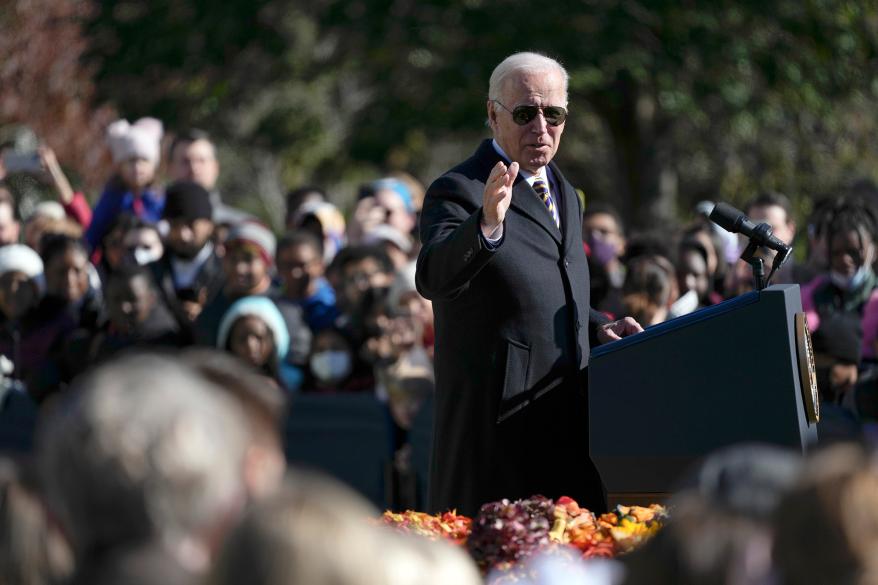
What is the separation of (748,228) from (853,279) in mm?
3546

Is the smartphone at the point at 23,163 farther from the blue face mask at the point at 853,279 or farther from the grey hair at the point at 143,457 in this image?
the grey hair at the point at 143,457

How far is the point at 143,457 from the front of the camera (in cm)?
230

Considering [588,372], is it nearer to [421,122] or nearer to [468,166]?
[468,166]

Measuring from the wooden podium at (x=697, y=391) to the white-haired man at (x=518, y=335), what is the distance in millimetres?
336

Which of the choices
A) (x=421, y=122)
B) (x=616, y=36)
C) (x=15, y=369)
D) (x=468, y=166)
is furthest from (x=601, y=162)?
(x=468, y=166)

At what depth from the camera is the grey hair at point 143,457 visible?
2311mm

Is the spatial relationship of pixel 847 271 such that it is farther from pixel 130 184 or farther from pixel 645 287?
pixel 130 184

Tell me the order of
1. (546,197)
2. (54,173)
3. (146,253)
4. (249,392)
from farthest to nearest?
1. (54,173)
2. (146,253)
3. (546,197)
4. (249,392)

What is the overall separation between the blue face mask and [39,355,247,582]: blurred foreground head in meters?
5.96

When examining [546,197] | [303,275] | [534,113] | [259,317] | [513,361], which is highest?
[534,113]

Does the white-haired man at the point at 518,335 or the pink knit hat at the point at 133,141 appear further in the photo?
the pink knit hat at the point at 133,141

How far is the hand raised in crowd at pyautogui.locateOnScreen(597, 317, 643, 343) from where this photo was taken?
16.4ft

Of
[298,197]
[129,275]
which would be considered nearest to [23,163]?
[298,197]

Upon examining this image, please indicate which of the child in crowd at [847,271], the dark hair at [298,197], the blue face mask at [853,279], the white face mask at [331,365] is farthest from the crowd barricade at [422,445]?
the dark hair at [298,197]
